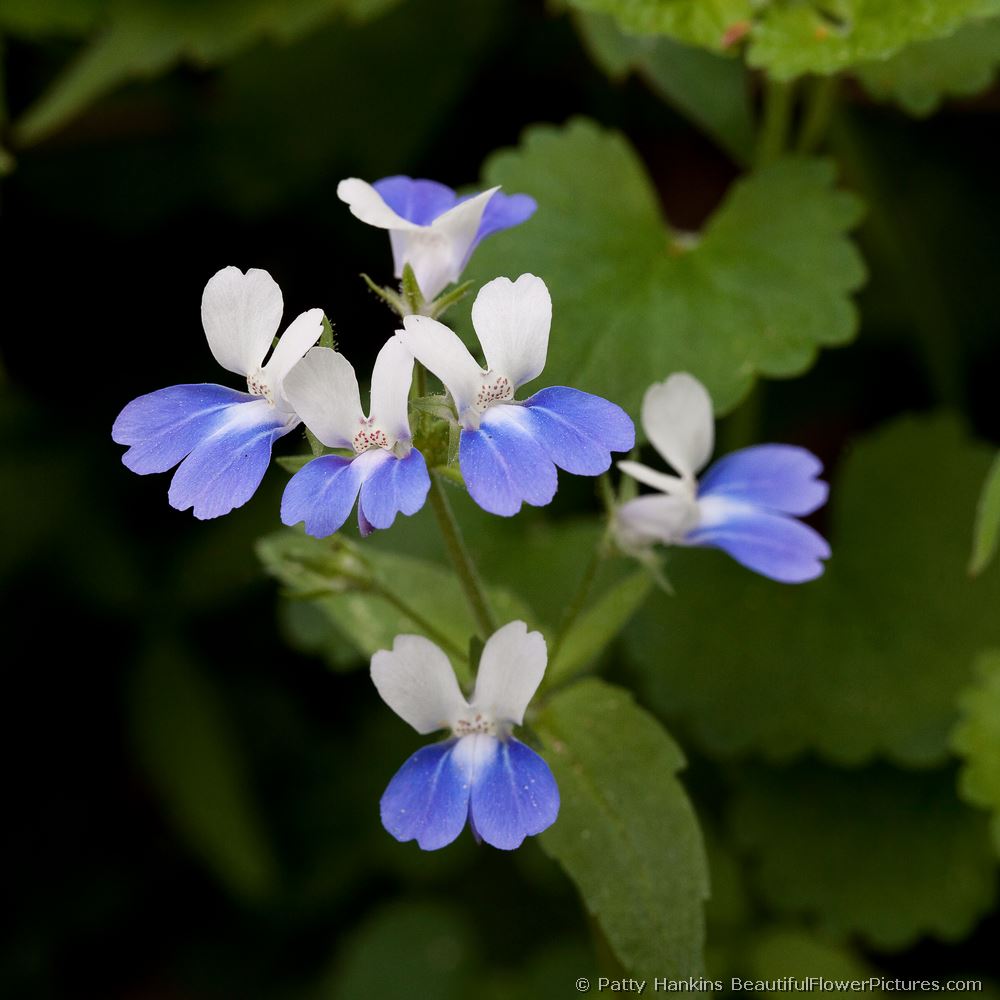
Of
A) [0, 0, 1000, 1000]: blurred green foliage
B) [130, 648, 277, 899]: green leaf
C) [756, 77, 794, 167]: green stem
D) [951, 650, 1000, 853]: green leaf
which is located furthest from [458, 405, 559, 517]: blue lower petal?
[130, 648, 277, 899]: green leaf

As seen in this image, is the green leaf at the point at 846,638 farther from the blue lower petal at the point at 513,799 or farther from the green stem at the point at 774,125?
the blue lower petal at the point at 513,799

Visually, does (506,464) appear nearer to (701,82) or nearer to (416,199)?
(416,199)

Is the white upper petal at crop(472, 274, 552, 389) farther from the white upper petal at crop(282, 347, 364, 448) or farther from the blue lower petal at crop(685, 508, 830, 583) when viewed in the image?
the blue lower petal at crop(685, 508, 830, 583)

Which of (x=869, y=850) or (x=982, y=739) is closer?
(x=982, y=739)

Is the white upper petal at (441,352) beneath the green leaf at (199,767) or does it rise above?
above

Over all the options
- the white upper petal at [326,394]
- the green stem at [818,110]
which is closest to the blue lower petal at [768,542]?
the white upper petal at [326,394]

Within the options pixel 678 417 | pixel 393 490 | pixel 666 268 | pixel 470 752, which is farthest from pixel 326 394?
pixel 666 268
